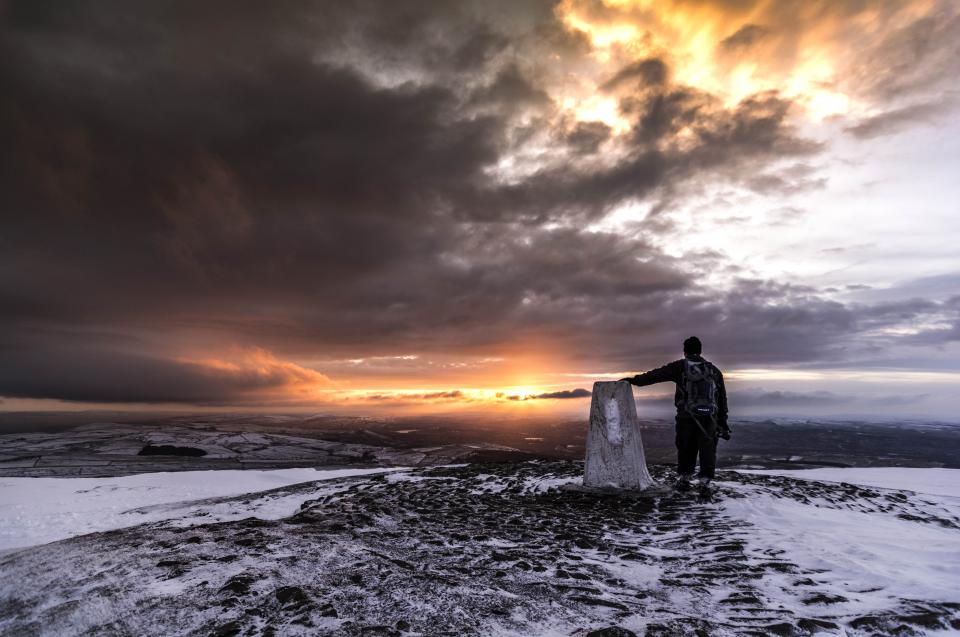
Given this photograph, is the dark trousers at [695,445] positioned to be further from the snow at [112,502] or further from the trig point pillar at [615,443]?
the snow at [112,502]

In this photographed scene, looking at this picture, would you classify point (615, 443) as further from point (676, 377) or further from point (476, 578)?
point (476, 578)

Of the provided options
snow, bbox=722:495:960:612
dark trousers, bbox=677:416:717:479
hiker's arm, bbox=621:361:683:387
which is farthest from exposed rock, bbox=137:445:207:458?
snow, bbox=722:495:960:612

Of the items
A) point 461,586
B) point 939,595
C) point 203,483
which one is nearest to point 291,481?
point 203,483

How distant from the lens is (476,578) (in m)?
5.10

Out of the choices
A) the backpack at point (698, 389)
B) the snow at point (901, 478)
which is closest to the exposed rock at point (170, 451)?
the backpack at point (698, 389)

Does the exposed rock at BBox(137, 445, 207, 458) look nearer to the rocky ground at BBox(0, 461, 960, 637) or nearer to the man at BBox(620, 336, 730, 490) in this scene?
the rocky ground at BBox(0, 461, 960, 637)

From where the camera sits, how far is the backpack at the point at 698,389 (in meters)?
10.6

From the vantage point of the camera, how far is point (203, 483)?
14.0m

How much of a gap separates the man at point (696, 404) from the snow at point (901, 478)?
460 centimetres

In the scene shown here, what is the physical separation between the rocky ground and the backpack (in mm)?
2161

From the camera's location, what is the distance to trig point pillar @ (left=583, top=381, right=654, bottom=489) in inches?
411

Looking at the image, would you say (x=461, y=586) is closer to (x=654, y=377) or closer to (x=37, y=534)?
(x=654, y=377)

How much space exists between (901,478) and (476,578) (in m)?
15.6

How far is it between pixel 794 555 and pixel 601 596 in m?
2.97
